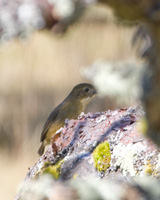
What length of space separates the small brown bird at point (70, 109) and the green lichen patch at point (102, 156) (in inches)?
79.9

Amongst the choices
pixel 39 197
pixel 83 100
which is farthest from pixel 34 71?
pixel 39 197

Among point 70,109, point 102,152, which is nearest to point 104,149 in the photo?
point 102,152

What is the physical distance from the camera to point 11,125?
7203 millimetres

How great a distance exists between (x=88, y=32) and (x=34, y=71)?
0.90 meters

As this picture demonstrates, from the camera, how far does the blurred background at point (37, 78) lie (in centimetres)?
641

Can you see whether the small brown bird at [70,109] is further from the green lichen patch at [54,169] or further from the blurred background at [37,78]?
the green lichen patch at [54,169]

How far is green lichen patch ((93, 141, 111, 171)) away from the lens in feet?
6.87

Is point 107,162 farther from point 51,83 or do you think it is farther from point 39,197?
point 51,83

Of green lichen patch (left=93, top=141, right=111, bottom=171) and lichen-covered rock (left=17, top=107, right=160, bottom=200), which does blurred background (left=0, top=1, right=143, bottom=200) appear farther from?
green lichen patch (left=93, top=141, right=111, bottom=171)

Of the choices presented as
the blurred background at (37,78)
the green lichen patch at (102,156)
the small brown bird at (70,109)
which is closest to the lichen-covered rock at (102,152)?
the green lichen patch at (102,156)

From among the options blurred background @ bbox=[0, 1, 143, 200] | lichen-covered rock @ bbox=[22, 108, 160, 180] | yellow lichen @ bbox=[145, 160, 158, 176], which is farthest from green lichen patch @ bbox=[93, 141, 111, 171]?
blurred background @ bbox=[0, 1, 143, 200]

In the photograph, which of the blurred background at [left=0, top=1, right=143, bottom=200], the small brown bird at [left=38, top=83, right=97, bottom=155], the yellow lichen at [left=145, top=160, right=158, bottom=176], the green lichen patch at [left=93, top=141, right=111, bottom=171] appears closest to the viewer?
the yellow lichen at [left=145, top=160, right=158, bottom=176]

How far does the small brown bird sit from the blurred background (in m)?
1.54

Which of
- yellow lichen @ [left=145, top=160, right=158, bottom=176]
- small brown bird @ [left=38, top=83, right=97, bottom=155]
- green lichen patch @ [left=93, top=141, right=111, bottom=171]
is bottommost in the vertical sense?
small brown bird @ [left=38, top=83, right=97, bottom=155]
